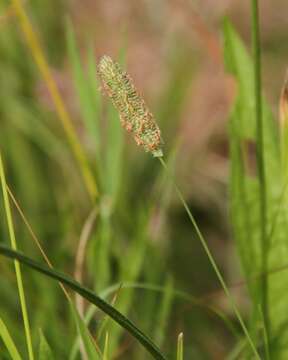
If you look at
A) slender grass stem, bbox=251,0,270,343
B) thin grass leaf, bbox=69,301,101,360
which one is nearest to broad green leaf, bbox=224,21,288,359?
slender grass stem, bbox=251,0,270,343

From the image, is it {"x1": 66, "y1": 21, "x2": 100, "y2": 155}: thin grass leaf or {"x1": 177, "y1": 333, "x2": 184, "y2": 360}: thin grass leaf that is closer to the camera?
{"x1": 177, "y1": 333, "x2": 184, "y2": 360}: thin grass leaf

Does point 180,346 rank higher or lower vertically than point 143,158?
lower

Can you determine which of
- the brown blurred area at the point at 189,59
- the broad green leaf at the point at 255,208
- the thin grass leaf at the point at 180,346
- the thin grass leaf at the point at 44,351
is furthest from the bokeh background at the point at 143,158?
the thin grass leaf at the point at 180,346

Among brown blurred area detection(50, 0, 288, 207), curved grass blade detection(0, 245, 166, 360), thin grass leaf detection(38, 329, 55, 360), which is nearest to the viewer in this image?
curved grass blade detection(0, 245, 166, 360)

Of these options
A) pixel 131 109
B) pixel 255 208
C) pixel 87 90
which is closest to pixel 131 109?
pixel 131 109

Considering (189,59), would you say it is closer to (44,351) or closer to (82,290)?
(44,351)

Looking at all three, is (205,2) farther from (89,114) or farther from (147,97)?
(89,114)

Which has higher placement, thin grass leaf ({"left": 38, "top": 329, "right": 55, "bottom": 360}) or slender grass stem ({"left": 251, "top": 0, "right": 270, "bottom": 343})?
slender grass stem ({"left": 251, "top": 0, "right": 270, "bottom": 343})

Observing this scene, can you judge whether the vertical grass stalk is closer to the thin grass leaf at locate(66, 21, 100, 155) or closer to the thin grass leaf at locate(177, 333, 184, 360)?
the thin grass leaf at locate(177, 333, 184, 360)
